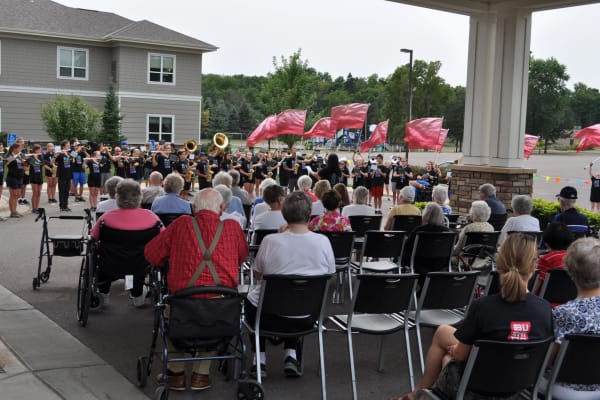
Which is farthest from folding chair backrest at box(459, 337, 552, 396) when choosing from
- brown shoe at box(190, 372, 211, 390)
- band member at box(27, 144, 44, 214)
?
band member at box(27, 144, 44, 214)

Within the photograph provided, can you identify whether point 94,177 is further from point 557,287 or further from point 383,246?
point 557,287

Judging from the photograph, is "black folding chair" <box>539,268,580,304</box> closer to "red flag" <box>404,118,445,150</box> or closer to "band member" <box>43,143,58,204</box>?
"red flag" <box>404,118,445,150</box>

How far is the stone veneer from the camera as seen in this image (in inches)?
585

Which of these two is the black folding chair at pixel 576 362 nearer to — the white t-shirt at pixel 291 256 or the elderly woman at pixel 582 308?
the elderly woman at pixel 582 308

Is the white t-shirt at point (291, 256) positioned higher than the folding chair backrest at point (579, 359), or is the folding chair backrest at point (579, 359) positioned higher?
the white t-shirt at point (291, 256)

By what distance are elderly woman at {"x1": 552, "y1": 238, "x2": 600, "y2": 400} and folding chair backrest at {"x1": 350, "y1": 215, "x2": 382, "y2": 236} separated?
5.09m

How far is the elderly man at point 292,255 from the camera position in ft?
16.9

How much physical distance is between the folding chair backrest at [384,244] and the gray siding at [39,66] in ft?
101

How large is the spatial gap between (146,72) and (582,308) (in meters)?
34.3

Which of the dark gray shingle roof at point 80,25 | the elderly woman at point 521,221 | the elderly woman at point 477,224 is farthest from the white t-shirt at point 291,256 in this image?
the dark gray shingle roof at point 80,25

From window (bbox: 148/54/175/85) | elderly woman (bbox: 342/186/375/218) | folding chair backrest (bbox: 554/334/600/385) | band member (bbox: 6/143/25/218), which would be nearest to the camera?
folding chair backrest (bbox: 554/334/600/385)

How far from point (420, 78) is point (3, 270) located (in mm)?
58414

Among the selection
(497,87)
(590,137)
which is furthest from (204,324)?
(590,137)

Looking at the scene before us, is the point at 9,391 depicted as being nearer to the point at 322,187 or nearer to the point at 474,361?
the point at 474,361
